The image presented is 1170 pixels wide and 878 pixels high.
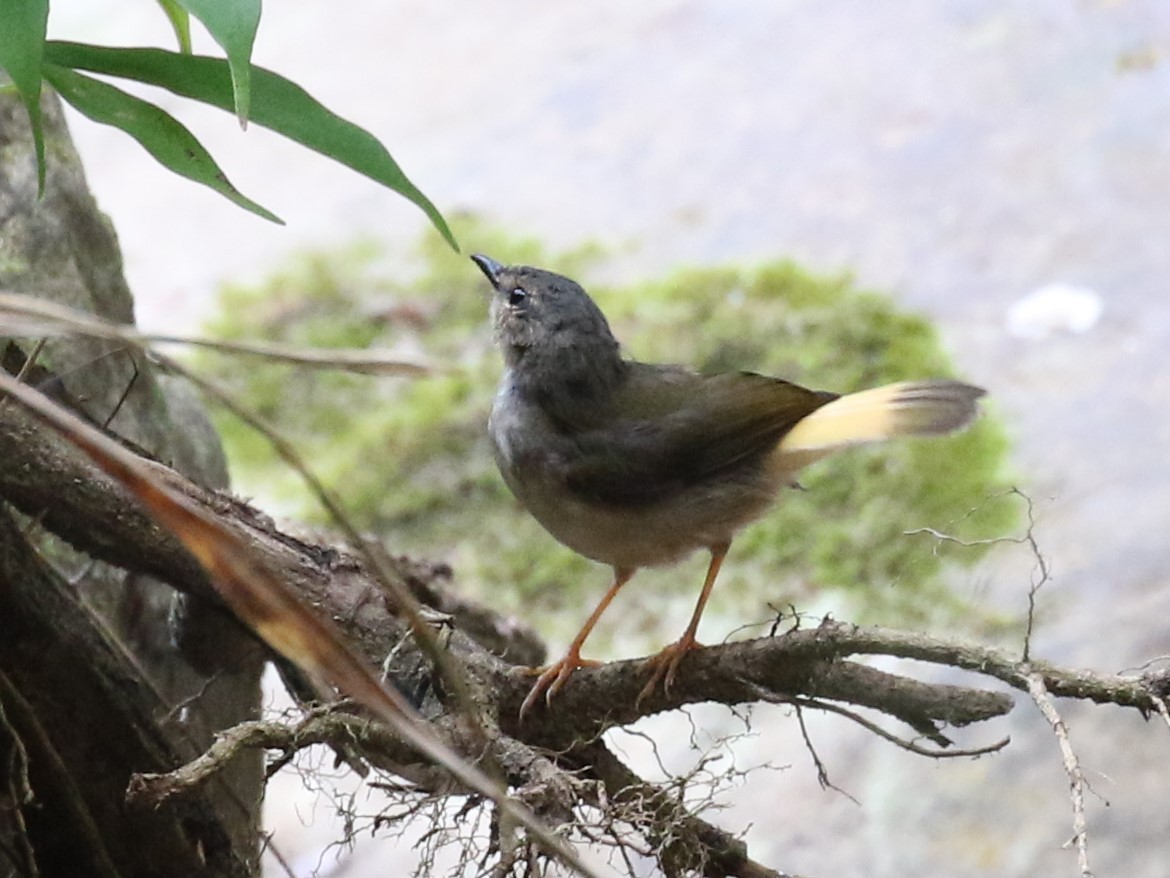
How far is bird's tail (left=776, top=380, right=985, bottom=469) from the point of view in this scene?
165cm

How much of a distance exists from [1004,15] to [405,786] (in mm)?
5142

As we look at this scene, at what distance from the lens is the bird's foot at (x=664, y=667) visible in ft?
4.76

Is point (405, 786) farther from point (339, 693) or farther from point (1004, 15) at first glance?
point (1004, 15)

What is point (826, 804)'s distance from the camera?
2727 mm

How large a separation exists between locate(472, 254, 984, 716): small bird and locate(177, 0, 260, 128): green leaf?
0.81 metres

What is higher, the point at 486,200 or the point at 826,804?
the point at 486,200

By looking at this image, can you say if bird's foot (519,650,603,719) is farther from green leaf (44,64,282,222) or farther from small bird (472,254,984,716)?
green leaf (44,64,282,222)

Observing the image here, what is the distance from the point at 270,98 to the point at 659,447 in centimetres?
73

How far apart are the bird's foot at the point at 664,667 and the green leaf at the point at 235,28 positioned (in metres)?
0.67

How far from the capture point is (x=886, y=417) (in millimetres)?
1689

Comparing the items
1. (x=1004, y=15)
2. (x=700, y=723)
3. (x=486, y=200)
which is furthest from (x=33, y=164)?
(x=1004, y=15)

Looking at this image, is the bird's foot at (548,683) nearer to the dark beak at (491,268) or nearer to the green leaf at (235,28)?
the green leaf at (235,28)

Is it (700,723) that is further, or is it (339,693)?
(700,723)

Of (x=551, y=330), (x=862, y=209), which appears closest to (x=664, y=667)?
(x=551, y=330)
